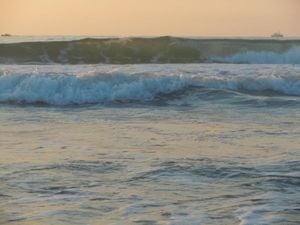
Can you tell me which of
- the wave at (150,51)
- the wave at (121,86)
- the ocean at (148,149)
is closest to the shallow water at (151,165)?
the ocean at (148,149)

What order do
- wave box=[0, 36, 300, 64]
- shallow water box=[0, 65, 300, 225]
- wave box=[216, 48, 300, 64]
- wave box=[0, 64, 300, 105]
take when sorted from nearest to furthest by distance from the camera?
shallow water box=[0, 65, 300, 225] < wave box=[0, 64, 300, 105] < wave box=[0, 36, 300, 64] < wave box=[216, 48, 300, 64]

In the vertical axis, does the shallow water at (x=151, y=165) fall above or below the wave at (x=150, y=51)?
below

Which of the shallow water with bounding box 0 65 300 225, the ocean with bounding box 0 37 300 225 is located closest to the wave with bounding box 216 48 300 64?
the ocean with bounding box 0 37 300 225

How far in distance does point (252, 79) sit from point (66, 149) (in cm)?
1104

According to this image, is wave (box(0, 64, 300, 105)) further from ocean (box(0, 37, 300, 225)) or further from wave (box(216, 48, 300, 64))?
wave (box(216, 48, 300, 64))

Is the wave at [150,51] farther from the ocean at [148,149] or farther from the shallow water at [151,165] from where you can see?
the shallow water at [151,165]

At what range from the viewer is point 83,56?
1283 inches

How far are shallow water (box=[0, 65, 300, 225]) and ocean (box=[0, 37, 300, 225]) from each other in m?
0.01

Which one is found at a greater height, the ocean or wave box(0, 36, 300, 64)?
wave box(0, 36, 300, 64)

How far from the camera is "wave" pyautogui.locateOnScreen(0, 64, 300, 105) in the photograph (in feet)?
52.9

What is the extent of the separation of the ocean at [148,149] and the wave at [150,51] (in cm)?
1404

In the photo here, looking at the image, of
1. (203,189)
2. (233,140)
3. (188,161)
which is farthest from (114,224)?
(233,140)

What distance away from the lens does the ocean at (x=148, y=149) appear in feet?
18.2

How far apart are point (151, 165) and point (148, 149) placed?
3.23 ft
